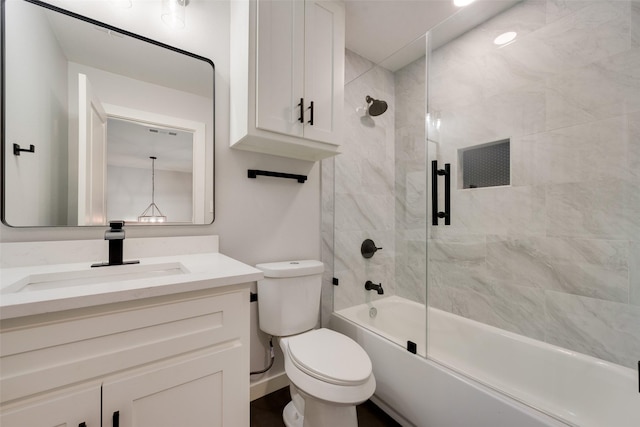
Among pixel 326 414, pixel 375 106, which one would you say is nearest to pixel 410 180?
pixel 375 106

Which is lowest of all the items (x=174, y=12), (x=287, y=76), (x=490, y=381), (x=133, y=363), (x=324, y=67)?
(x=490, y=381)

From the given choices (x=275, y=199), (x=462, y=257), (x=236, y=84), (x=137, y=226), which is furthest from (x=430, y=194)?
(x=137, y=226)

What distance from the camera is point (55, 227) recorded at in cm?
105

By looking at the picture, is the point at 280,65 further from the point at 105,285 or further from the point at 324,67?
the point at 105,285

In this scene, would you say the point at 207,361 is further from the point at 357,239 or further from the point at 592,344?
the point at 592,344

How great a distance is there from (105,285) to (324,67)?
1.39 metres

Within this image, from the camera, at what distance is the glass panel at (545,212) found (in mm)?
1238

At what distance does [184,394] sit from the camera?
0.79m

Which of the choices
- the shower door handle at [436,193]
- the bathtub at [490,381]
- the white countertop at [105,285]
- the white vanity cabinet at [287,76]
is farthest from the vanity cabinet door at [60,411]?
the shower door handle at [436,193]

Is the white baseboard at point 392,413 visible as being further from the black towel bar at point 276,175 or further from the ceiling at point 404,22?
the ceiling at point 404,22

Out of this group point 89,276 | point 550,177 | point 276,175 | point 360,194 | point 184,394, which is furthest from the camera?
point 360,194

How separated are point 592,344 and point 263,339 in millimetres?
1742

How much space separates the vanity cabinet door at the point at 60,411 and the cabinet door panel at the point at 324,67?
4.10ft

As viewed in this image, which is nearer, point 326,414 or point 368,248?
point 326,414
